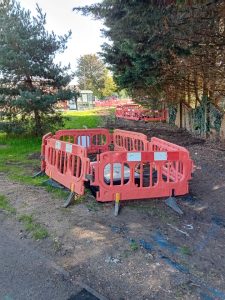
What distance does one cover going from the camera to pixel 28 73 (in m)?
11.6

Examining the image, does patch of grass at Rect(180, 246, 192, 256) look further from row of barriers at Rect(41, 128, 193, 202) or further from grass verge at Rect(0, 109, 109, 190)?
grass verge at Rect(0, 109, 109, 190)

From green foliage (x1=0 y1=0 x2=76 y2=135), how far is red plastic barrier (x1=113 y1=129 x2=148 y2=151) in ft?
12.2

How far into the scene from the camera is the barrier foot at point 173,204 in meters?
5.06

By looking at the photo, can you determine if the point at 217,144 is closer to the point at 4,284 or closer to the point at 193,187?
the point at 193,187

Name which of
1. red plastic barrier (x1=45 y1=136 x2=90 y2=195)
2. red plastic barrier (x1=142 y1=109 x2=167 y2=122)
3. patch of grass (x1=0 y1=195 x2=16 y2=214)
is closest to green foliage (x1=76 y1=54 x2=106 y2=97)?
red plastic barrier (x1=142 y1=109 x2=167 y2=122)

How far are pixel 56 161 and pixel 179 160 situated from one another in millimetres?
2552

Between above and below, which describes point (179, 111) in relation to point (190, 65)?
below

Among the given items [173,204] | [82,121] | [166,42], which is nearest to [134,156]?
[173,204]

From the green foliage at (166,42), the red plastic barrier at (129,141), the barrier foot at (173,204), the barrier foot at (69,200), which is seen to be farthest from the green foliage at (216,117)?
the barrier foot at (69,200)

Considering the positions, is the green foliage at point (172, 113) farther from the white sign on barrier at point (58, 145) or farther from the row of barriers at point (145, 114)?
the white sign on barrier at point (58, 145)

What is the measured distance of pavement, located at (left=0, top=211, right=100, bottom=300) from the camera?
9.97 ft

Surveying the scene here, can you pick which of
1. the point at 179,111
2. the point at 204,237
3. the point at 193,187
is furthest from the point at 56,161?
the point at 179,111

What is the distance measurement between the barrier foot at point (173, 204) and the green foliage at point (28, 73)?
23.9 ft

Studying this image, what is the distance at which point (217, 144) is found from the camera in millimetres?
10891
